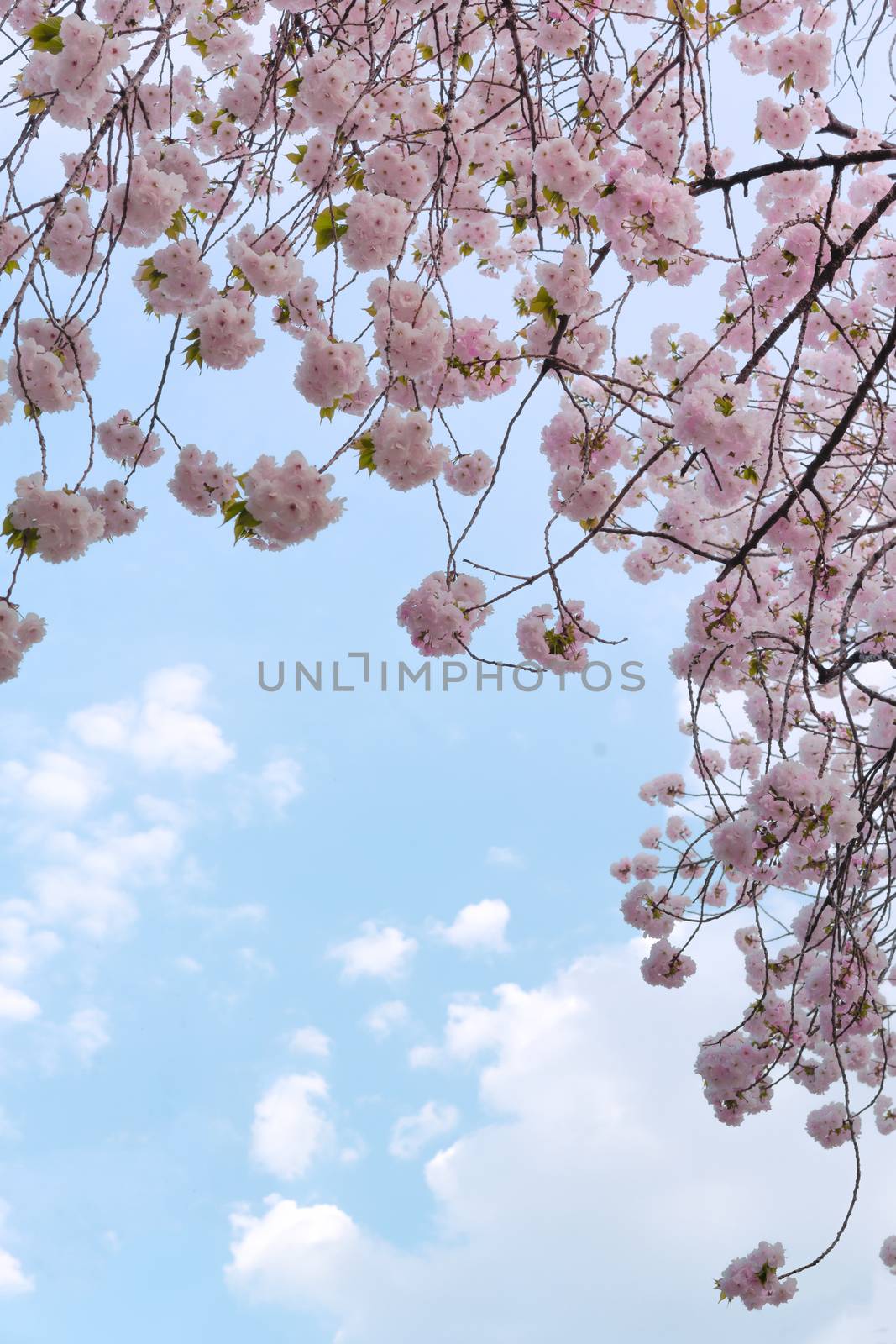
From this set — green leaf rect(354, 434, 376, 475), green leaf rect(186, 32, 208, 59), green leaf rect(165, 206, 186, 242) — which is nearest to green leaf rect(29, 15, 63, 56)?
green leaf rect(165, 206, 186, 242)

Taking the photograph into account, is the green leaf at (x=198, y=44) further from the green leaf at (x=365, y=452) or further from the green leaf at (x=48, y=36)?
the green leaf at (x=365, y=452)

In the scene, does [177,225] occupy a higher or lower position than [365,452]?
higher

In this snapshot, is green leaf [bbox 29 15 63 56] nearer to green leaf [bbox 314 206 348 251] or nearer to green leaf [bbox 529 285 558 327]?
green leaf [bbox 314 206 348 251]

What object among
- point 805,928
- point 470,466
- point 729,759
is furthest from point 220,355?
point 729,759

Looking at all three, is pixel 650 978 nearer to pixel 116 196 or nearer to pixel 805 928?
pixel 805 928

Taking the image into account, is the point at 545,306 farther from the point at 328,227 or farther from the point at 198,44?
the point at 198,44

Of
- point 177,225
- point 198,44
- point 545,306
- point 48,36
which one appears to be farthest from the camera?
point 198,44

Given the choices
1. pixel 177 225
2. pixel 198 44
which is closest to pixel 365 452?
pixel 177 225

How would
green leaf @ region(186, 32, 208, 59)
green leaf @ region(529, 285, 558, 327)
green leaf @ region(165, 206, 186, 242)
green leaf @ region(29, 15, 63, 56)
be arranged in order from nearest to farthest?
green leaf @ region(29, 15, 63, 56), green leaf @ region(529, 285, 558, 327), green leaf @ region(165, 206, 186, 242), green leaf @ region(186, 32, 208, 59)

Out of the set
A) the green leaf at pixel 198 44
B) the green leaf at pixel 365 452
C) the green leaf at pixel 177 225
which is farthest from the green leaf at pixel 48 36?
the green leaf at pixel 198 44

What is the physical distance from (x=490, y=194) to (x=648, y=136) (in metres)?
0.49

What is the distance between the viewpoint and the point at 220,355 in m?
2.31

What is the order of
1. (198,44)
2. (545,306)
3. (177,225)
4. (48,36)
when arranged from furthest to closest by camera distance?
(198,44), (177,225), (545,306), (48,36)

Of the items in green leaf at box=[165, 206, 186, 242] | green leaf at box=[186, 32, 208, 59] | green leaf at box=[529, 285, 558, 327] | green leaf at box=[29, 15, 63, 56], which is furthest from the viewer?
green leaf at box=[186, 32, 208, 59]
